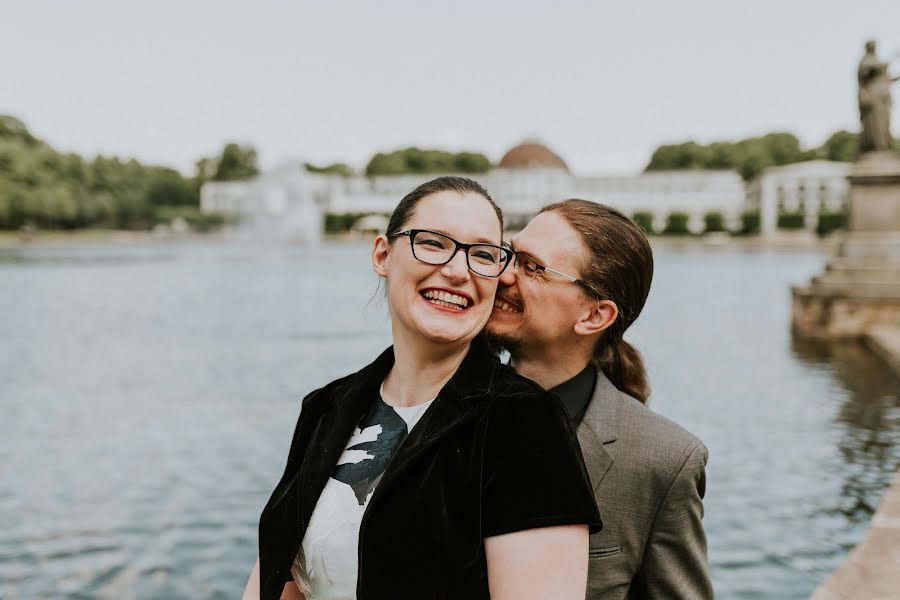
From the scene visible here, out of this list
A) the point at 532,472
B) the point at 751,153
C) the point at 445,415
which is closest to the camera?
the point at 532,472

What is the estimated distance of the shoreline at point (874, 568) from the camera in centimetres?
325

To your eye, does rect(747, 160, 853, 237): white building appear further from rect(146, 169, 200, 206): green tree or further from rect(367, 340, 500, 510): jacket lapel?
rect(367, 340, 500, 510): jacket lapel

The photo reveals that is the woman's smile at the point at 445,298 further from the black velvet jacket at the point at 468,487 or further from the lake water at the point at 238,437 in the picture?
the lake water at the point at 238,437

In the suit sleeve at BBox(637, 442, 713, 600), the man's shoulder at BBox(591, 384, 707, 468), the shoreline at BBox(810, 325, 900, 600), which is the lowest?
the shoreline at BBox(810, 325, 900, 600)

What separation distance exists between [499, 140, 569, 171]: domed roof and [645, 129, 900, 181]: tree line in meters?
22.6

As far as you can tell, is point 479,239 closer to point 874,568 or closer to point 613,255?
point 613,255

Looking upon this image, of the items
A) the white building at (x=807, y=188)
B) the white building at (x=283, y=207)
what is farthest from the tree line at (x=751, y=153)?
the white building at (x=283, y=207)

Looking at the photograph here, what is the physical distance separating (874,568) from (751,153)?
125 metres

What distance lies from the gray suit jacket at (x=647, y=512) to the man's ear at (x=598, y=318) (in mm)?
238

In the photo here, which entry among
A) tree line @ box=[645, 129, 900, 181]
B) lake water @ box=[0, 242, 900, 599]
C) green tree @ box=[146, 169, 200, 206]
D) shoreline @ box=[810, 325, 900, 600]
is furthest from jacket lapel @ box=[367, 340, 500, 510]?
tree line @ box=[645, 129, 900, 181]

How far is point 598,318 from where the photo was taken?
209cm

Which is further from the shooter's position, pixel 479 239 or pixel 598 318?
pixel 598 318

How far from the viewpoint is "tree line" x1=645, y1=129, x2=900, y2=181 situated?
4761 inches

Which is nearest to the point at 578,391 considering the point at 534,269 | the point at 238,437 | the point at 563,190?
the point at 534,269
